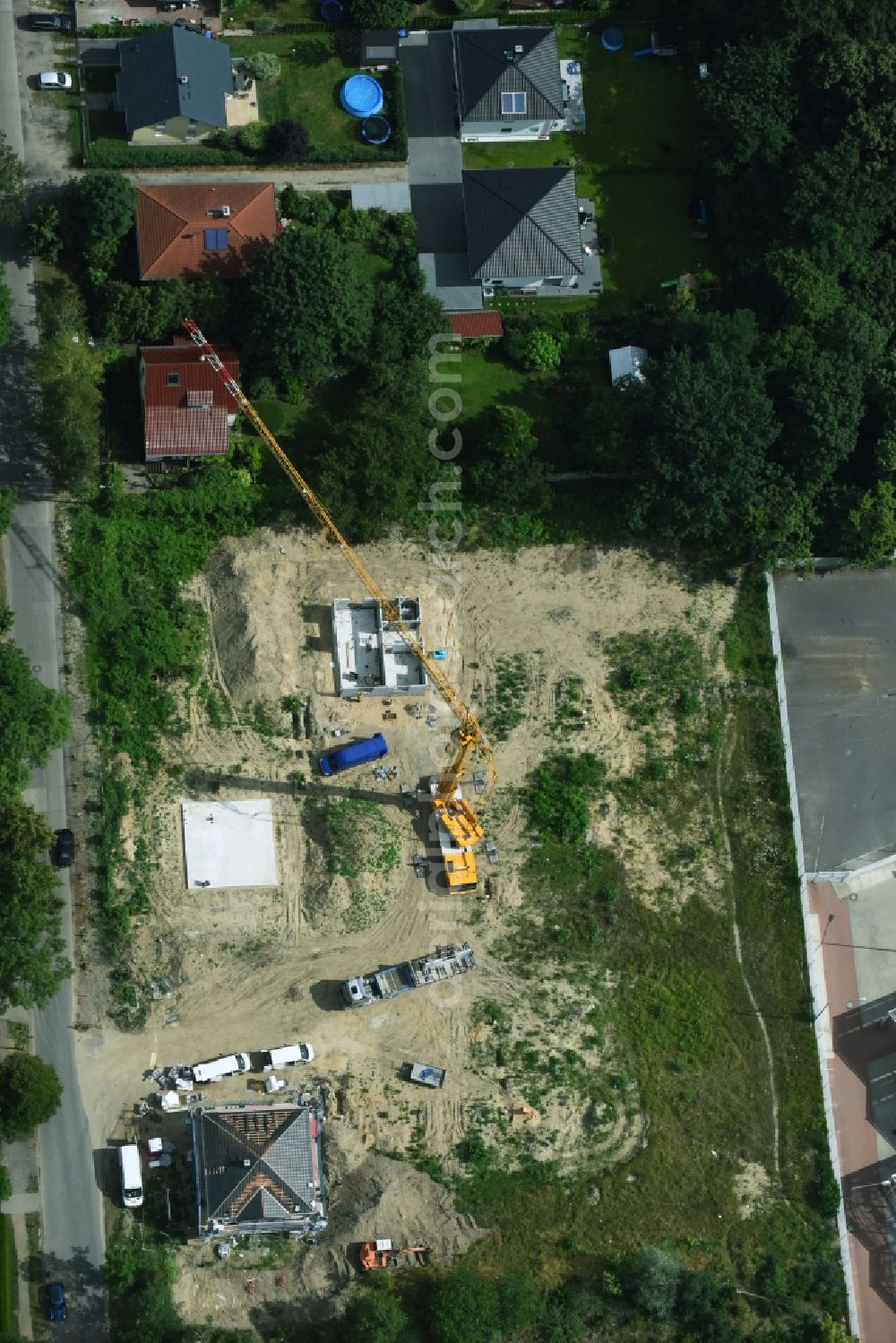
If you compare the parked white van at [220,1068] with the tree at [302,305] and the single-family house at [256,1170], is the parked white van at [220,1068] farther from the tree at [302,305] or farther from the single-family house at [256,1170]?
the tree at [302,305]

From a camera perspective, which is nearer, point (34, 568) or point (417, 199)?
point (34, 568)

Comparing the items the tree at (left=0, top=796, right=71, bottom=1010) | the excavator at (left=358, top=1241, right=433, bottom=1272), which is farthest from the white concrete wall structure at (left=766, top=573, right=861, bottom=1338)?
the tree at (left=0, top=796, right=71, bottom=1010)

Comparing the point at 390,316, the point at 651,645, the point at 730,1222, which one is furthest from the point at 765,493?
the point at 730,1222

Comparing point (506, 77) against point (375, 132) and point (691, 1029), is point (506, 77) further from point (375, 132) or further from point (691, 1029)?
point (691, 1029)

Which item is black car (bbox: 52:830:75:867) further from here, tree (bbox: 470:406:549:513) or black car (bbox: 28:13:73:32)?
black car (bbox: 28:13:73:32)

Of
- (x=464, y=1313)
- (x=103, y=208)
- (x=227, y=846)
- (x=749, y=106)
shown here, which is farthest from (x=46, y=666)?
(x=749, y=106)

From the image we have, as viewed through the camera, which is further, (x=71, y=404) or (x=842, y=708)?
(x=842, y=708)

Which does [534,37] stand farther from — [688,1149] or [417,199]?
[688,1149]
